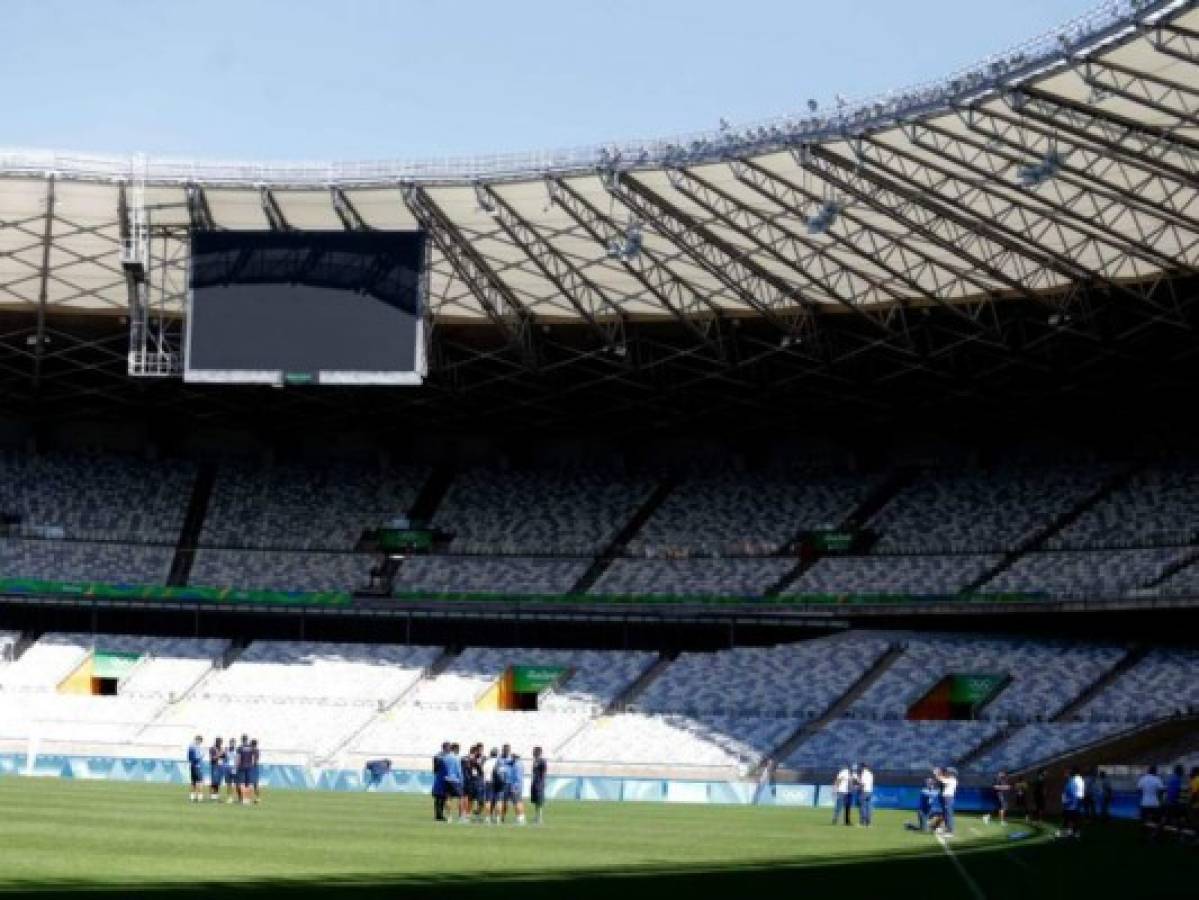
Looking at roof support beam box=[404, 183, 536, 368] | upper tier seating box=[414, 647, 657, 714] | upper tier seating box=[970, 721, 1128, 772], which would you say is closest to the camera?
roof support beam box=[404, 183, 536, 368]

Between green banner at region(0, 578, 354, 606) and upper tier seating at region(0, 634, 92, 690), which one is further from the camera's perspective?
green banner at region(0, 578, 354, 606)

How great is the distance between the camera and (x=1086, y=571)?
208 feet

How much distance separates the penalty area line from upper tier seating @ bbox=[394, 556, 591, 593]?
37584 mm

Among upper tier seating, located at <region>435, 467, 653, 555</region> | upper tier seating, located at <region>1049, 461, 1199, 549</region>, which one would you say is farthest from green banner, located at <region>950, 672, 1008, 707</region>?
upper tier seating, located at <region>435, 467, 653, 555</region>

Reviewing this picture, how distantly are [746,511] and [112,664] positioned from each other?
81.4ft

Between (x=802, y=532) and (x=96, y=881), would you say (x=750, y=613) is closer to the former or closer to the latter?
(x=802, y=532)

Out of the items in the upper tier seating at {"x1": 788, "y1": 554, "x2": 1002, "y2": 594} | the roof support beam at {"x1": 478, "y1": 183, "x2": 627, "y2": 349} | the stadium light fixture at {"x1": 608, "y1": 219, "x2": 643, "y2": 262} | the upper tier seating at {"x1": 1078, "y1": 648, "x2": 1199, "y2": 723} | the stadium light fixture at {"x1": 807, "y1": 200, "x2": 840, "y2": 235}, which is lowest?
the upper tier seating at {"x1": 1078, "y1": 648, "x2": 1199, "y2": 723}

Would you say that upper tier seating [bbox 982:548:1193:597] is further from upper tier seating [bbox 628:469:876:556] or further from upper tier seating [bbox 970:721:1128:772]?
upper tier seating [bbox 628:469:876:556]

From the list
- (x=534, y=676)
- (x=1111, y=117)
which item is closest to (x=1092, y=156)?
(x=1111, y=117)

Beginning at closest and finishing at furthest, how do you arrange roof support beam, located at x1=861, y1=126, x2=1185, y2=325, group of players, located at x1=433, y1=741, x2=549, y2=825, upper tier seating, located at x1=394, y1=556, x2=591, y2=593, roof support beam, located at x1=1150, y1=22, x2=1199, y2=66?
group of players, located at x1=433, y1=741, x2=549, y2=825
roof support beam, located at x1=1150, y1=22, x2=1199, y2=66
roof support beam, located at x1=861, y1=126, x2=1185, y2=325
upper tier seating, located at x1=394, y1=556, x2=591, y2=593

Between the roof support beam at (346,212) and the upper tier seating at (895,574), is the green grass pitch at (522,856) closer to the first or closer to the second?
the roof support beam at (346,212)

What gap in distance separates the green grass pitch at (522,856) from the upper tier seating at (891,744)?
682 inches

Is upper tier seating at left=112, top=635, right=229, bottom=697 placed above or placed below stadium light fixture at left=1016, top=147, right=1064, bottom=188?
below

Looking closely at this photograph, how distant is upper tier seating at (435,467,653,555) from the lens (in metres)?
73.9
